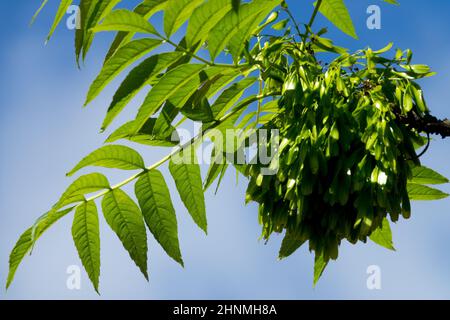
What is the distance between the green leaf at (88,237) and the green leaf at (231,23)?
0.86 m

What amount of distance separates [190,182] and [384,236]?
101 cm

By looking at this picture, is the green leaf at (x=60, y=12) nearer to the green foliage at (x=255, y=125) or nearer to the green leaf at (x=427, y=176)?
the green foliage at (x=255, y=125)

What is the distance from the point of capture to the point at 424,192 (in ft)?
10.8

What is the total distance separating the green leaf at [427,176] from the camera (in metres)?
3.21

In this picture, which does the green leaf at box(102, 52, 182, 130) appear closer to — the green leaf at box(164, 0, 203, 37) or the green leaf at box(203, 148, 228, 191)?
the green leaf at box(164, 0, 203, 37)

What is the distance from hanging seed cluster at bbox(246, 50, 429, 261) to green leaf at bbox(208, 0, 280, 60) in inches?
11.6

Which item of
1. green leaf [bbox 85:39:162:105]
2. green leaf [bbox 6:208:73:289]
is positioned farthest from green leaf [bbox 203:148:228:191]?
green leaf [bbox 6:208:73:289]

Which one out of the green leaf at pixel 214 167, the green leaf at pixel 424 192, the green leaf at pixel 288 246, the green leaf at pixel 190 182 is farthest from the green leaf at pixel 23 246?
the green leaf at pixel 424 192

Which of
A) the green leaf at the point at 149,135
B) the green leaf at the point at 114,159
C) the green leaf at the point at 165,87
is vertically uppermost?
the green leaf at the point at 165,87

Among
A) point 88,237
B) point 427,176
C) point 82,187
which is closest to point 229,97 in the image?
point 82,187

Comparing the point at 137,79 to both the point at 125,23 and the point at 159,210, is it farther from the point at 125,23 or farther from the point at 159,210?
the point at 159,210

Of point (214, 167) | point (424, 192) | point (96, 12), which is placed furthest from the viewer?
point (424, 192)

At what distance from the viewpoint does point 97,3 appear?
2.79 metres

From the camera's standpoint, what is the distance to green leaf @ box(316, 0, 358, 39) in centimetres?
296
